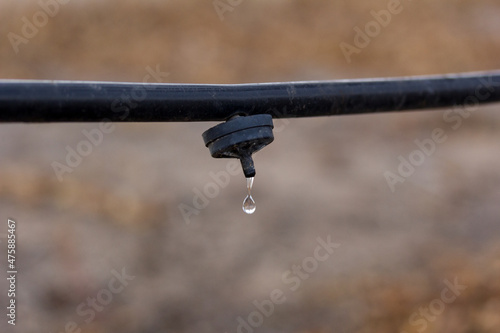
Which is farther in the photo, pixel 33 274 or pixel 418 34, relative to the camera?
pixel 418 34

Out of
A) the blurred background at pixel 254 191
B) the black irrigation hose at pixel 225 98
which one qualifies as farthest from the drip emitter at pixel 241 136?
the blurred background at pixel 254 191

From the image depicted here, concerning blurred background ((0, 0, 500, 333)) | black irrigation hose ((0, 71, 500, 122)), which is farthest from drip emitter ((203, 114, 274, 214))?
blurred background ((0, 0, 500, 333))

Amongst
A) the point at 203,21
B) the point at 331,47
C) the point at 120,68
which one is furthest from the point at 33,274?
the point at 331,47

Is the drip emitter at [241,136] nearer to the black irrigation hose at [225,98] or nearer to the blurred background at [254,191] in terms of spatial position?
the black irrigation hose at [225,98]

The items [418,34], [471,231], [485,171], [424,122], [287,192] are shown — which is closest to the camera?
[471,231]

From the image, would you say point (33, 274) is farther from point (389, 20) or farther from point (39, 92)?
point (389, 20)

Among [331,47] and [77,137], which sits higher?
[331,47]
